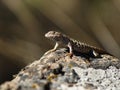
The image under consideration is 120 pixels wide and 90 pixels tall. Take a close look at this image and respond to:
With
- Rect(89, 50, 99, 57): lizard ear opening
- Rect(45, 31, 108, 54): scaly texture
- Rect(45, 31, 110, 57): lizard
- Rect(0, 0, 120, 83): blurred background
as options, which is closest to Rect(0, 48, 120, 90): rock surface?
Rect(89, 50, 99, 57): lizard ear opening

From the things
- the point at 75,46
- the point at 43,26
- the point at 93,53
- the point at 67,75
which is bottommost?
the point at 67,75

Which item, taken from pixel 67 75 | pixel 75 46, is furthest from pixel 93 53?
pixel 67 75

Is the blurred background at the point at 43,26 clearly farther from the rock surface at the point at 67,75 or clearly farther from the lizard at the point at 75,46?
the rock surface at the point at 67,75

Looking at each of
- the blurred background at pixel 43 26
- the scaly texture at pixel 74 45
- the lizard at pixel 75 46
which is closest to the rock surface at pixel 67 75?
the lizard at pixel 75 46

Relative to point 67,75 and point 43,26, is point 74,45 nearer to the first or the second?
point 67,75

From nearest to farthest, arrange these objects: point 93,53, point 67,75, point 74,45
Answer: point 67,75 < point 93,53 < point 74,45

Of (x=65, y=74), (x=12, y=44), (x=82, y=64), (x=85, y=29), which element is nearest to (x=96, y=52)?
(x=82, y=64)

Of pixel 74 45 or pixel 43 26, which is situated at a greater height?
pixel 43 26
